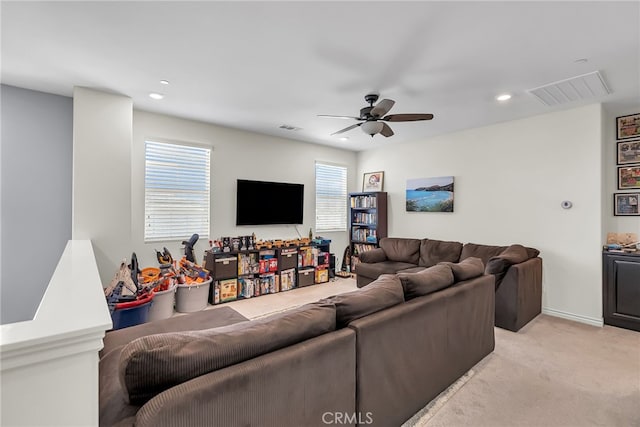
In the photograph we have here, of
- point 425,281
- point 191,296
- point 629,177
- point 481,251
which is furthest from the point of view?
point 481,251

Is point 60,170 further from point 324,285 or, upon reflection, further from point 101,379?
point 324,285

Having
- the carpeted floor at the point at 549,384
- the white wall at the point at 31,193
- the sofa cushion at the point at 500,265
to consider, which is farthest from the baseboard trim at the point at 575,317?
the white wall at the point at 31,193

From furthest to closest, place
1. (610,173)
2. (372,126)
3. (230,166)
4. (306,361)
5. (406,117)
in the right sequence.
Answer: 1. (230,166)
2. (610,173)
3. (372,126)
4. (406,117)
5. (306,361)

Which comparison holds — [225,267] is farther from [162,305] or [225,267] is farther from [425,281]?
[425,281]

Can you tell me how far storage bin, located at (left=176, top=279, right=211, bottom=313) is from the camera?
3719mm

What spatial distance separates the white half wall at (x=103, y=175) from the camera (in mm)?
3145

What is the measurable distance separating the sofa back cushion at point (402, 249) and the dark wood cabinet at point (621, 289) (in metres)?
2.25

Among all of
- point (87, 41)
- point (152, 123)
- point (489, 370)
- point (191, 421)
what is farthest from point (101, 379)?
point (152, 123)

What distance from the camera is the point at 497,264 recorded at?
10.4ft

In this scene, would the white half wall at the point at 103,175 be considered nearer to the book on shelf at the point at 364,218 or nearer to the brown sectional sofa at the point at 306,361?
the brown sectional sofa at the point at 306,361

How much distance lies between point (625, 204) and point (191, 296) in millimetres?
5513

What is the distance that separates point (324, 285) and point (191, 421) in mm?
4257

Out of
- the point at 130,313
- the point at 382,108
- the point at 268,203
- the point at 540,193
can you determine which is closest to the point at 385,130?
the point at 382,108

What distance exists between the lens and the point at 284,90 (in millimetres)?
3180
